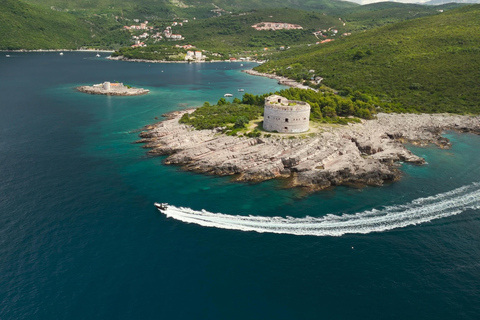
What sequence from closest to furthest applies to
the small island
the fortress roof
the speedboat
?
the speedboat
the fortress roof
the small island

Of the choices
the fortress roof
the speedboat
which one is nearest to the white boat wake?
the speedboat

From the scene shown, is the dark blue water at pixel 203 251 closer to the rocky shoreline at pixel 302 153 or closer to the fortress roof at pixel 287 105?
the rocky shoreline at pixel 302 153

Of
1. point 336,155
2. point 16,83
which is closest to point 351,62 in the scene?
point 336,155

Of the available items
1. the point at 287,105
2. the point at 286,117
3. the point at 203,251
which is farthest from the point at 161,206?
the point at 287,105

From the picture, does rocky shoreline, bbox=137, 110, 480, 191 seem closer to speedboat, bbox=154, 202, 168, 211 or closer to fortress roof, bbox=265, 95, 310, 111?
fortress roof, bbox=265, 95, 310, 111

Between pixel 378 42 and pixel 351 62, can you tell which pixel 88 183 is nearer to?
pixel 351 62

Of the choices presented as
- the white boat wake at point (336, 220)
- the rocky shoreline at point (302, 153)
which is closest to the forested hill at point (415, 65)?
the rocky shoreline at point (302, 153)
